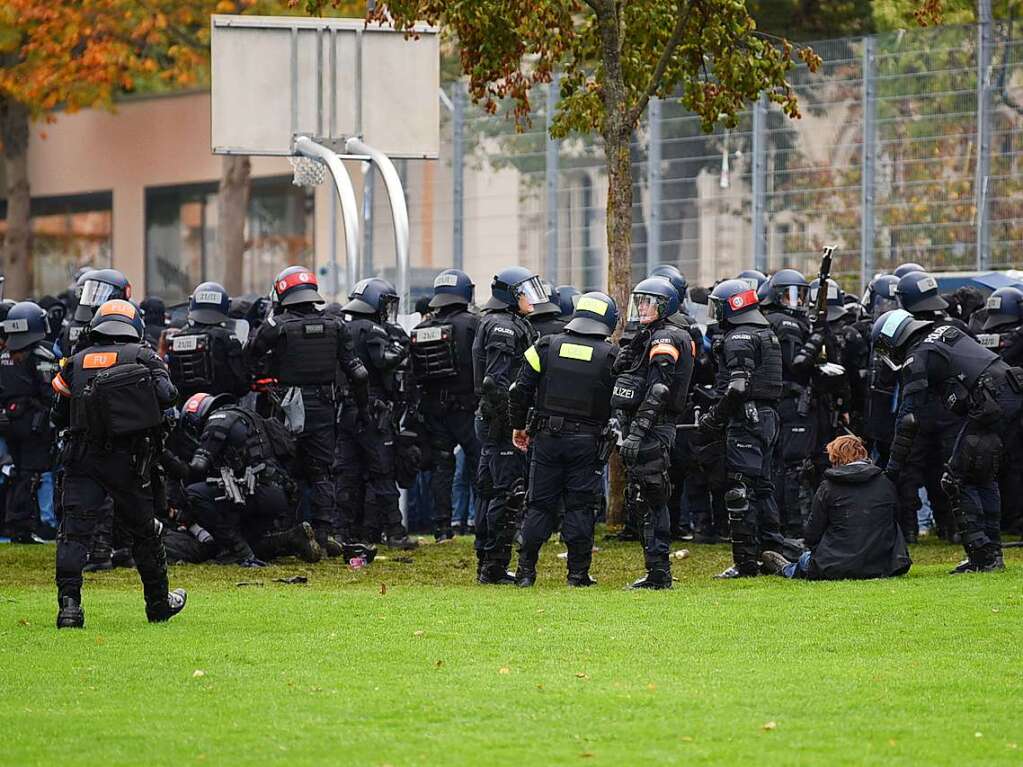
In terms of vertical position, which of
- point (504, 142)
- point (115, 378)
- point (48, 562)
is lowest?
point (48, 562)

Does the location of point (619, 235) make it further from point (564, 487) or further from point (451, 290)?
point (564, 487)

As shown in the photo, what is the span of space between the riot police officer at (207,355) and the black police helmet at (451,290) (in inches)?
67.6

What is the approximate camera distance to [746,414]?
13.4m

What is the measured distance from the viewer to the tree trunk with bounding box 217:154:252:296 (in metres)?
30.5

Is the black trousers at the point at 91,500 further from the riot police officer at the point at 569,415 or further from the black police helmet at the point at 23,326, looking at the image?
the black police helmet at the point at 23,326

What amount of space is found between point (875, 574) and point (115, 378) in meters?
5.23

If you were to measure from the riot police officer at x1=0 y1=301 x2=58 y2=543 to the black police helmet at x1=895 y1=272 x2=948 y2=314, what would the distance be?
7.01 meters

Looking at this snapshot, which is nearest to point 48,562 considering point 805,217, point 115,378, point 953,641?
point 115,378

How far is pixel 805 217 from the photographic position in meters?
20.4

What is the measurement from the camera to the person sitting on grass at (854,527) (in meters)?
12.8

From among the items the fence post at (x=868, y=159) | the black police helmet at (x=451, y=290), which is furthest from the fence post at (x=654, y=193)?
the black police helmet at (x=451, y=290)

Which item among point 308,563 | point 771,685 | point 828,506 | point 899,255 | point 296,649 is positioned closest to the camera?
point 771,685

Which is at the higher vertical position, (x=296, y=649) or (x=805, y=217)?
(x=805, y=217)

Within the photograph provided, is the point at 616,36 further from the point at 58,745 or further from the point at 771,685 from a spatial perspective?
the point at 58,745
